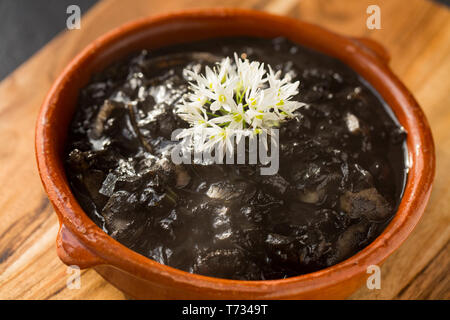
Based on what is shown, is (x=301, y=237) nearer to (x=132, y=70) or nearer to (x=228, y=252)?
(x=228, y=252)

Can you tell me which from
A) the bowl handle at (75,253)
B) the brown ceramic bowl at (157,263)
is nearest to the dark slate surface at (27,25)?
the brown ceramic bowl at (157,263)

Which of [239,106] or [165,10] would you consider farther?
[165,10]

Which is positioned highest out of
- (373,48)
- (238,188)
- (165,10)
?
(373,48)

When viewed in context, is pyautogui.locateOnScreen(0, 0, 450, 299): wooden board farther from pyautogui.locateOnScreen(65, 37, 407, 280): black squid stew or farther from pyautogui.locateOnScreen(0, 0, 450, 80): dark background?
pyautogui.locateOnScreen(0, 0, 450, 80): dark background

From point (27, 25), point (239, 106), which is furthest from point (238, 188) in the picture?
point (27, 25)

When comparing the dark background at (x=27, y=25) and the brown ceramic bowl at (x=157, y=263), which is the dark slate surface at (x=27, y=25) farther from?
the brown ceramic bowl at (x=157, y=263)

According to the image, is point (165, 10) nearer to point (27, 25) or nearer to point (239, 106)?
point (27, 25)

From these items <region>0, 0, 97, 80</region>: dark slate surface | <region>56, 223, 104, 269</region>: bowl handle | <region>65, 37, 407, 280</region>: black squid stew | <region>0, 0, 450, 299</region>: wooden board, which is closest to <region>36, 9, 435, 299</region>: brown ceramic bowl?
<region>56, 223, 104, 269</region>: bowl handle
